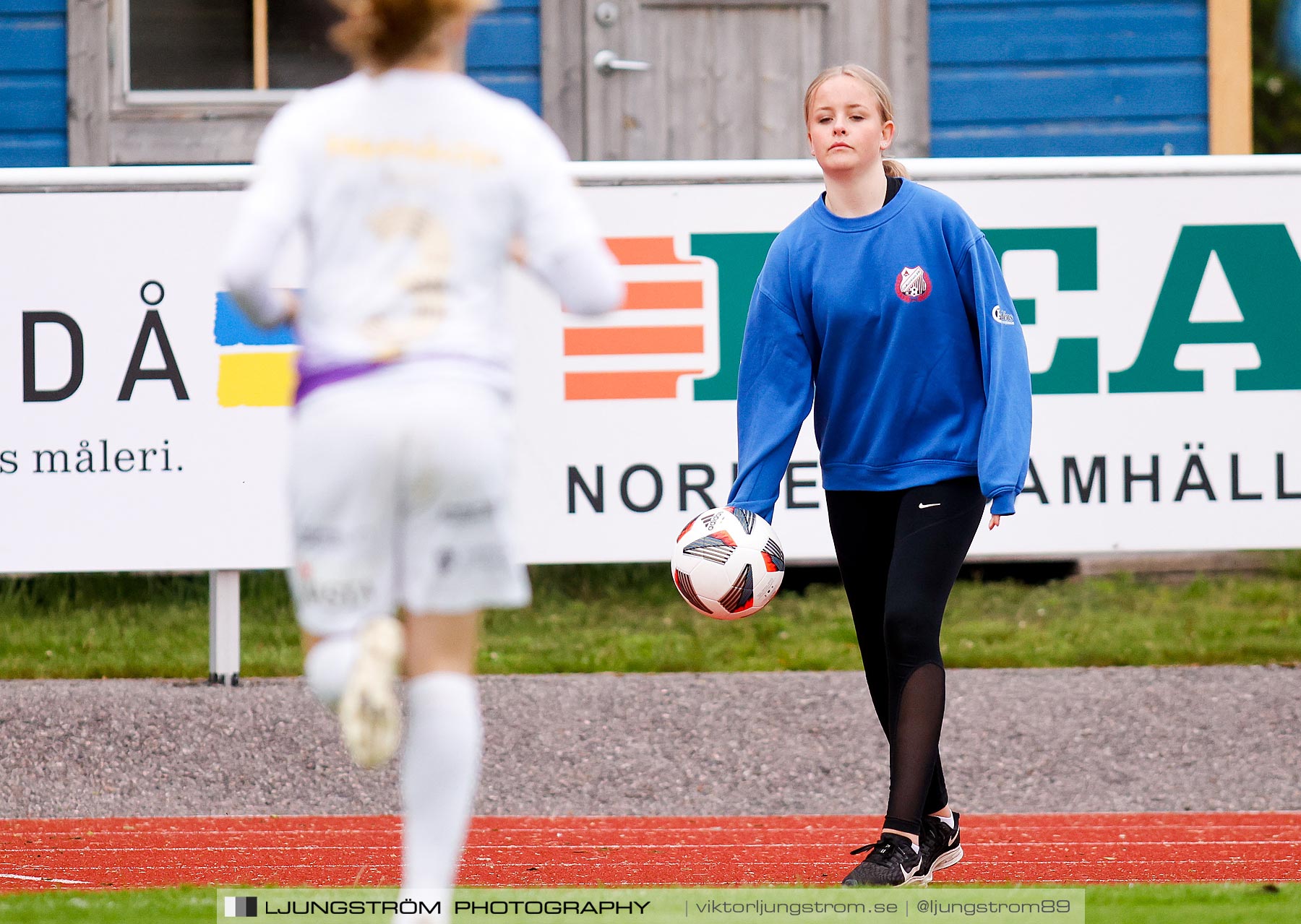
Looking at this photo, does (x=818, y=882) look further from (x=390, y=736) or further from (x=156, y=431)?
(x=156, y=431)

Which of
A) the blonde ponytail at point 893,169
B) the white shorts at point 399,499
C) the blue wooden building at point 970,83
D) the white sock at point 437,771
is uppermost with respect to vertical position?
the blue wooden building at point 970,83

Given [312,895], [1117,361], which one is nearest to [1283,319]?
[1117,361]

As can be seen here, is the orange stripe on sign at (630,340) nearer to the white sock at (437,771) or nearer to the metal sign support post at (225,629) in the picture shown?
the metal sign support post at (225,629)

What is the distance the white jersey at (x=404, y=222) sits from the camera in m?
2.95

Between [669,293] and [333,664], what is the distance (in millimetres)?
4970

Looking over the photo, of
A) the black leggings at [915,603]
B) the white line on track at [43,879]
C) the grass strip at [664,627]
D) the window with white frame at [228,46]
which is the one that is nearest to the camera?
the black leggings at [915,603]

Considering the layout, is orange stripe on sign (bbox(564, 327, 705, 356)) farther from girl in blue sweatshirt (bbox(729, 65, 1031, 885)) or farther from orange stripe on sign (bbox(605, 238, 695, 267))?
girl in blue sweatshirt (bbox(729, 65, 1031, 885))

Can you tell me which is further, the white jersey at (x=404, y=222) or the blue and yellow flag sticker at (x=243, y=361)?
the blue and yellow flag sticker at (x=243, y=361)

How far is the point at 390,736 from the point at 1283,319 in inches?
234

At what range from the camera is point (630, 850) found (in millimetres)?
5680

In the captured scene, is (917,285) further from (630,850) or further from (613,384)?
(613,384)

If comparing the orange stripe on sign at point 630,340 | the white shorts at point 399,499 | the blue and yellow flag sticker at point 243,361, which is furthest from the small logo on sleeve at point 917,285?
the blue and yellow flag sticker at point 243,361

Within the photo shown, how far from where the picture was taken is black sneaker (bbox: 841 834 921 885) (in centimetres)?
454

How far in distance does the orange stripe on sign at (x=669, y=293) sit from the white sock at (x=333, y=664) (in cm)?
487
